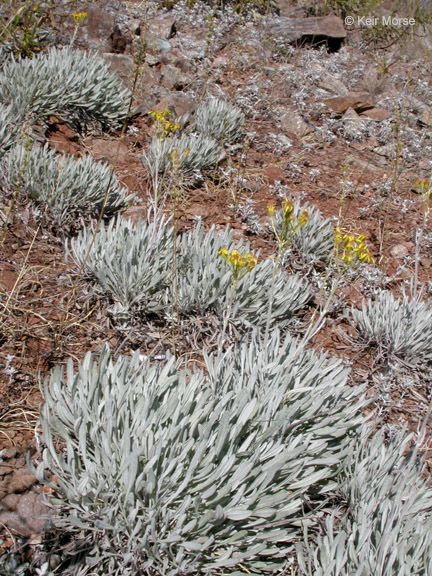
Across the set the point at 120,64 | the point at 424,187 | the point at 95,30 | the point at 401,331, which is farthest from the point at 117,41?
the point at 401,331

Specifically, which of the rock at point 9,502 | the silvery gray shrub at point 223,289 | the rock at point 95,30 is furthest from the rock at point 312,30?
the rock at point 9,502

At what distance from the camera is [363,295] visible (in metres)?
3.34

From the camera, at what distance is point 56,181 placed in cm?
318

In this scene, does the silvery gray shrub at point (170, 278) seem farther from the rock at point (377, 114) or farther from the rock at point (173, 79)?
the rock at point (377, 114)

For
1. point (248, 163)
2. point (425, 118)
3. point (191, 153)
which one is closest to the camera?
point (191, 153)

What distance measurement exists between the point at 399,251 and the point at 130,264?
2.21m

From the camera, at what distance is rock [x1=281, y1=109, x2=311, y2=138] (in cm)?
520

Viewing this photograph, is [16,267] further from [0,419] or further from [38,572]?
[38,572]

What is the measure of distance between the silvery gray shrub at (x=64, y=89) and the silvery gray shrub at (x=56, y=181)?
0.66m

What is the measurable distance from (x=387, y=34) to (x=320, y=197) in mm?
5946

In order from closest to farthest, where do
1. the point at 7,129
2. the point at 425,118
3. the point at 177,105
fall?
the point at 7,129, the point at 177,105, the point at 425,118

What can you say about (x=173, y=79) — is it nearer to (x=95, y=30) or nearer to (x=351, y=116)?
(x=95, y=30)

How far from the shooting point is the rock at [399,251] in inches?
150

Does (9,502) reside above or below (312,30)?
below
